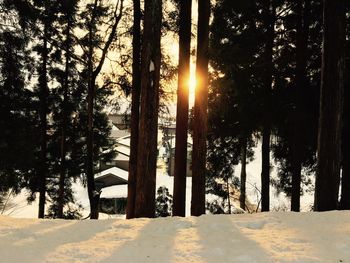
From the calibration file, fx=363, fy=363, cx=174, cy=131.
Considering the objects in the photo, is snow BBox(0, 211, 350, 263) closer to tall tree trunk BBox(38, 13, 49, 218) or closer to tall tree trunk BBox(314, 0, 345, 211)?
tall tree trunk BBox(314, 0, 345, 211)

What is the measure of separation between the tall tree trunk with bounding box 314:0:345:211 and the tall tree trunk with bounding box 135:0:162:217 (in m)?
3.11

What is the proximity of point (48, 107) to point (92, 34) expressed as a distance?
626 cm

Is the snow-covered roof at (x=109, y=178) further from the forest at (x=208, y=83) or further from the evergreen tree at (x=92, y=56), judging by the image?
the evergreen tree at (x=92, y=56)

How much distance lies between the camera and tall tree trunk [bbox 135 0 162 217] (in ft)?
23.6

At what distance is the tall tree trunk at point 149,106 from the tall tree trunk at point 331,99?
311 cm

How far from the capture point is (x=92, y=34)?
13938 millimetres

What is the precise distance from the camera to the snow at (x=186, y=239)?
148 inches

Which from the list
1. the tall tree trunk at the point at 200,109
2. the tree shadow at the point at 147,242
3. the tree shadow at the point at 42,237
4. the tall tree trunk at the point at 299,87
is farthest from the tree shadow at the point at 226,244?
the tall tree trunk at the point at 299,87

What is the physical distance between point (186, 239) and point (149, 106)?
3394 millimetres

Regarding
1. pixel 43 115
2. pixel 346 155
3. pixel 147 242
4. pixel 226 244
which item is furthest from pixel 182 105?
pixel 43 115

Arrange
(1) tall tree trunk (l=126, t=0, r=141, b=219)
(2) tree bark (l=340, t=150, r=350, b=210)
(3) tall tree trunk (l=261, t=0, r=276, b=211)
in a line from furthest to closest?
(3) tall tree trunk (l=261, t=0, r=276, b=211), (1) tall tree trunk (l=126, t=0, r=141, b=219), (2) tree bark (l=340, t=150, r=350, b=210)

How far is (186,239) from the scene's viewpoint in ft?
14.4

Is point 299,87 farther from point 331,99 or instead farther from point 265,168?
point 331,99

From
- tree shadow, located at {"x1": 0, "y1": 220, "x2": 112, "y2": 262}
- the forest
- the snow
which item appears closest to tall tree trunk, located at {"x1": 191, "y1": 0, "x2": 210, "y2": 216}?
the forest
